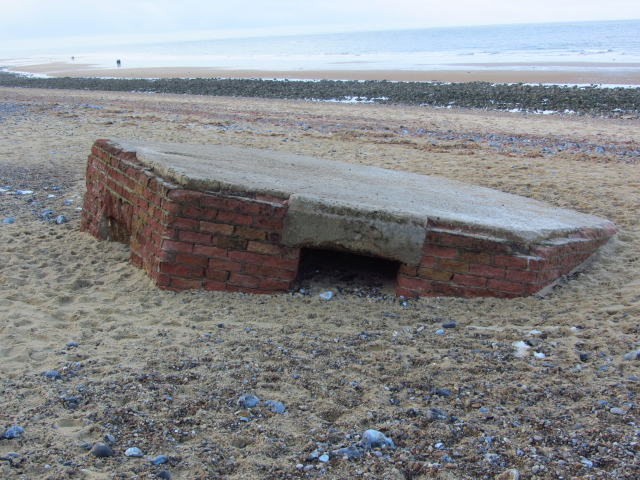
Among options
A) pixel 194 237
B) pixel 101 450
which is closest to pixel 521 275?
pixel 194 237

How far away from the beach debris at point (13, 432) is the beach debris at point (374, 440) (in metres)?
1.27

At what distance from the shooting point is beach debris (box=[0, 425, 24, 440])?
200 centimetres

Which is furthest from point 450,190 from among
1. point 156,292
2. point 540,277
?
point 156,292

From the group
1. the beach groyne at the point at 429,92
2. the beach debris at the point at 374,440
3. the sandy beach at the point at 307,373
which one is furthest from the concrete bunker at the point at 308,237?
the beach groyne at the point at 429,92

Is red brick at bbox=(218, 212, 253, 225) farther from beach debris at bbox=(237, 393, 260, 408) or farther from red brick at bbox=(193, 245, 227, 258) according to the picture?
beach debris at bbox=(237, 393, 260, 408)

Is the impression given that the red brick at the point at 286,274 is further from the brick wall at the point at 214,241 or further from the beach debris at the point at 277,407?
the beach debris at the point at 277,407

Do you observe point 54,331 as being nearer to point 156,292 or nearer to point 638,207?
point 156,292

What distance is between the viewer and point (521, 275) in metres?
3.54

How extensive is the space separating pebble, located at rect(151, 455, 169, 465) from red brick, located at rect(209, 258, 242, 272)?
1.70 metres

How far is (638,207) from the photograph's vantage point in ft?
17.7

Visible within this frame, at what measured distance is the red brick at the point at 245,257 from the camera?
3.53m

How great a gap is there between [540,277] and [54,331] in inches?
116

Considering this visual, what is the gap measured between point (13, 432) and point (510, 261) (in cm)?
283

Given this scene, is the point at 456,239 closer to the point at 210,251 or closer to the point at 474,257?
the point at 474,257
